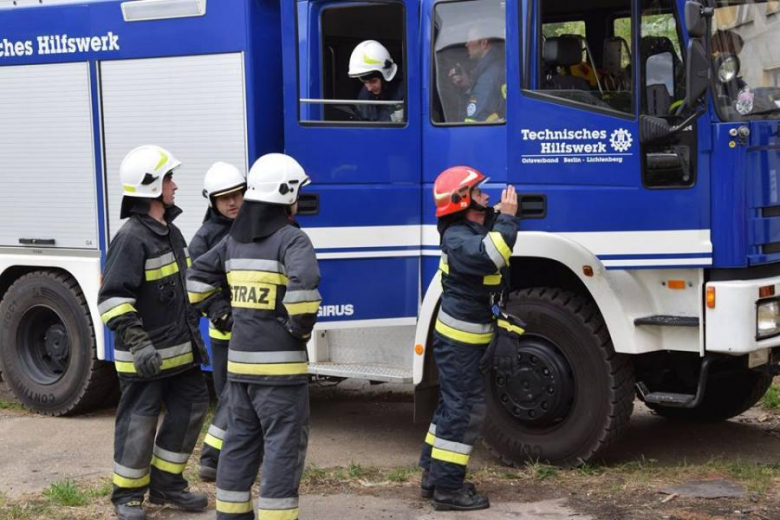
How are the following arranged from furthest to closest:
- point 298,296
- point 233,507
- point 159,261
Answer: point 159,261 → point 233,507 → point 298,296

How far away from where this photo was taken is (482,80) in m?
6.72

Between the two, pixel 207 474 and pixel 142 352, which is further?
pixel 207 474

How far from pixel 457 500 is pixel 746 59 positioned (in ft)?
8.73

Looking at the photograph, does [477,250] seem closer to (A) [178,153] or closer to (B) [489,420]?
(B) [489,420]

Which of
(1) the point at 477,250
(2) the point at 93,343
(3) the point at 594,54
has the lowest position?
(2) the point at 93,343

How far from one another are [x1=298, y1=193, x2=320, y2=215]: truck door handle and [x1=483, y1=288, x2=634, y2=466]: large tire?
4.07 feet

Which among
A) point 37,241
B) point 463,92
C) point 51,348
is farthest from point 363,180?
point 51,348

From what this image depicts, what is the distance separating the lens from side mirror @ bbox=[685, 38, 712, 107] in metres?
5.78

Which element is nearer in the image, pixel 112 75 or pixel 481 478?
pixel 481 478

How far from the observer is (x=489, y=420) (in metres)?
6.77

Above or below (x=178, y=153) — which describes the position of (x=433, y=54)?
above

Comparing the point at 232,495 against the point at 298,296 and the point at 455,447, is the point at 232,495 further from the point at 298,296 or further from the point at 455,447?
the point at 455,447

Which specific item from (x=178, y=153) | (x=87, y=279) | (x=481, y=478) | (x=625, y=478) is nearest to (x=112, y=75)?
(x=178, y=153)

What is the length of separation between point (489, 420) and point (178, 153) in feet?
8.50
